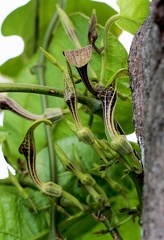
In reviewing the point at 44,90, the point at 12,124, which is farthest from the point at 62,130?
the point at 44,90

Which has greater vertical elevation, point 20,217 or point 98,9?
point 98,9

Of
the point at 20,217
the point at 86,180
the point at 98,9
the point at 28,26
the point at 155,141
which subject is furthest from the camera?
the point at 28,26

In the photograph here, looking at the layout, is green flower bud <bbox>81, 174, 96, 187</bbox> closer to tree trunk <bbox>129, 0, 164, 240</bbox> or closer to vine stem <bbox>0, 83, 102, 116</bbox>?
vine stem <bbox>0, 83, 102, 116</bbox>

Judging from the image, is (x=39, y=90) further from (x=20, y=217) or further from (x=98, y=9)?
(x=98, y=9)

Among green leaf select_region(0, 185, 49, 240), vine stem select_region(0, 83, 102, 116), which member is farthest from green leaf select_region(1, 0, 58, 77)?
vine stem select_region(0, 83, 102, 116)

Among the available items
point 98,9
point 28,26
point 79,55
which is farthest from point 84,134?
point 28,26

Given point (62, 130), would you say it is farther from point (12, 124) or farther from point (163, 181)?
point (163, 181)
